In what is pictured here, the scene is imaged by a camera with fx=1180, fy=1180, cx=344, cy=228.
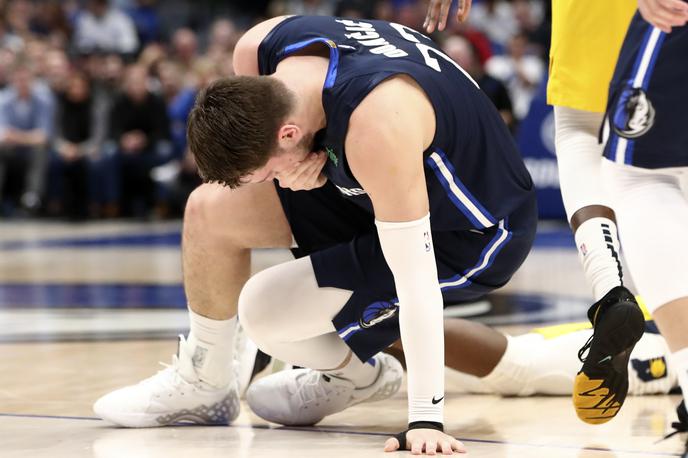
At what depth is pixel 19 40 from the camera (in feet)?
42.7

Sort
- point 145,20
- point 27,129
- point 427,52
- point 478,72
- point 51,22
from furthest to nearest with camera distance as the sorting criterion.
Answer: point 145,20, point 51,22, point 27,129, point 478,72, point 427,52

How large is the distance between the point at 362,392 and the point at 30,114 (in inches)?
374

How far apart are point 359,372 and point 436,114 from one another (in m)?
0.79

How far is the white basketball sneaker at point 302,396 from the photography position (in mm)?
2988

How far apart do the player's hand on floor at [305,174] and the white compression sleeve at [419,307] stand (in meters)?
0.21

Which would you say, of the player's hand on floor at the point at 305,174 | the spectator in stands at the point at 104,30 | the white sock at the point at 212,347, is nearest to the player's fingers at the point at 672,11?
the player's hand on floor at the point at 305,174

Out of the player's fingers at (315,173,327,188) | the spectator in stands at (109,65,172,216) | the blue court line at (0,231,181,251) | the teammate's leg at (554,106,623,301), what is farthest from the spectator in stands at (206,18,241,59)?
the player's fingers at (315,173,327,188)

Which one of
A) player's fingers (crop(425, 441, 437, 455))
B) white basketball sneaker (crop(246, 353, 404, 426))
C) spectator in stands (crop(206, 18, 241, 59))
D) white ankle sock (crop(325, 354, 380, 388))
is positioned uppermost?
player's fingers (crop(425, 441, 437, 455))

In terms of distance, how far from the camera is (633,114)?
7.63ft

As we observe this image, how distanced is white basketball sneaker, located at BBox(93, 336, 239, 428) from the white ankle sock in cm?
29

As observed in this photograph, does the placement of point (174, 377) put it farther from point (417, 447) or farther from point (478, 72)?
point (478, 72)

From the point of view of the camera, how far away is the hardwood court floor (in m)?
2.65

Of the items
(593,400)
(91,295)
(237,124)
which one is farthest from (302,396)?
(91,295)

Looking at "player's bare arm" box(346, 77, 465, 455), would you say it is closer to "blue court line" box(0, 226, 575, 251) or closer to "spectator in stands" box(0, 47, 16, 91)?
"blue court line" box(0, 226, 575, 251)
